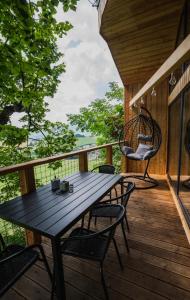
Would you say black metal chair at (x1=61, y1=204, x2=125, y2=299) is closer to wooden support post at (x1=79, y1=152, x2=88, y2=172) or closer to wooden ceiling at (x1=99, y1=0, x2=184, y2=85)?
wooden support post at (x1=79, y1=152, x2=88, y2=172)

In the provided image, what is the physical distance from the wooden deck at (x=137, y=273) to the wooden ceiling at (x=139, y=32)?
3576 mm

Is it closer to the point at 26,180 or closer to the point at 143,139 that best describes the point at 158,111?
the point at 143,139

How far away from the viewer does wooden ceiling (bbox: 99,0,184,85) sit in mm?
3232

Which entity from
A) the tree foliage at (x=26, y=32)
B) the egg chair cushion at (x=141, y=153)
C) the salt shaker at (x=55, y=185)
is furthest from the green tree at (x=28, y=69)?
the egg chair cushion at (x=141, y=153)

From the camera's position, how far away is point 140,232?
242cm

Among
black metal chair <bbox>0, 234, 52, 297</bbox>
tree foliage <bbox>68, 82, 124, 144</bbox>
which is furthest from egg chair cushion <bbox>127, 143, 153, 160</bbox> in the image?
black metal chair <bbox>0, 234, 52, 297</bbox>

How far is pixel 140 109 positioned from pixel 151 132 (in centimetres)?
68

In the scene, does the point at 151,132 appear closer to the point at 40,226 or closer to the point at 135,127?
the point at 135,127

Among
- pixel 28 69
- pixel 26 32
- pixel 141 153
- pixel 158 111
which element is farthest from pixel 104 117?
pixel 26 32

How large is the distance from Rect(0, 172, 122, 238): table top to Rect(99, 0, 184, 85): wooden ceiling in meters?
3.06

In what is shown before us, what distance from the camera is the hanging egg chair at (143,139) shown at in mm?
4286

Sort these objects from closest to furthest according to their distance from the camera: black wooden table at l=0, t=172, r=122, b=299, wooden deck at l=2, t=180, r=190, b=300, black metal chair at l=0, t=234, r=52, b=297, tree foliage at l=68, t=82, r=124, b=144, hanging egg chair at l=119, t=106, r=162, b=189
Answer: black metal chair at l=0, t=234, r=52, b=297
black wooden table at l=0, t=172, r=122, b=299
wooden deck at l=2, t=180, r=190, b=300
hanging egg chair at l=119, t=106, r=162, b=189
tree foliage at l=68, t=82, r=124, b=144

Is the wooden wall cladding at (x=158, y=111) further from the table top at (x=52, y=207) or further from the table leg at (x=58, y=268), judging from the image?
the table leg at (x=58, y=268)

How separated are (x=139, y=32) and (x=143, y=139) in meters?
2.30
